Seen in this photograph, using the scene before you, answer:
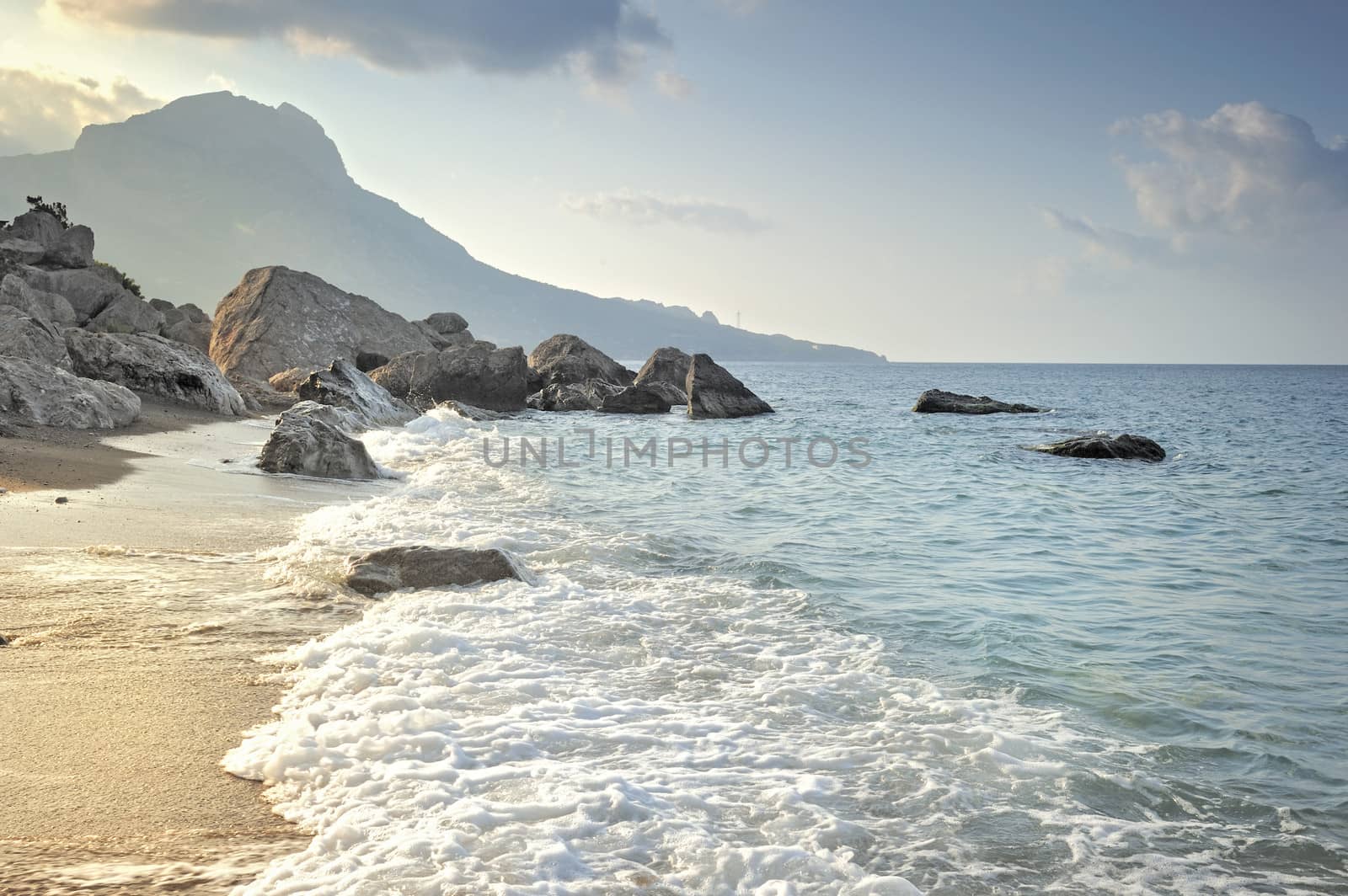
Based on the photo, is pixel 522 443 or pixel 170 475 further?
pixel 522 443

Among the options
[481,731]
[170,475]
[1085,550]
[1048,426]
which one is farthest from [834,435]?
[481,731]

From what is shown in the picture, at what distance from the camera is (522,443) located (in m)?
19.7

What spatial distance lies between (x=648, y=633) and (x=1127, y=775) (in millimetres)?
2956

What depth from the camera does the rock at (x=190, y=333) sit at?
93.2ft

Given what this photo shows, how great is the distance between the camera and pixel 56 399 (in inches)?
501

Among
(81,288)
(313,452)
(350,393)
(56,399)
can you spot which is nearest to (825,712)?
(313,452)

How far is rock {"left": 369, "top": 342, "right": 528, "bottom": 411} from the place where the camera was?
2847cm

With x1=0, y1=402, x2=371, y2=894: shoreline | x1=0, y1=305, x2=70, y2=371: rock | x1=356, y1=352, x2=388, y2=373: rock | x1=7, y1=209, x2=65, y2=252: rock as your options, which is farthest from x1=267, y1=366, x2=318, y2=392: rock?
x1=0, y1=402, x2=371, y2=894: shoreline

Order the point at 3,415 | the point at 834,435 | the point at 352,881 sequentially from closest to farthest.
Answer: the point at 352,881
the point at 3,415
the point at 834,435

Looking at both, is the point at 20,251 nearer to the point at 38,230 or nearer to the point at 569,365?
the point at 38,230

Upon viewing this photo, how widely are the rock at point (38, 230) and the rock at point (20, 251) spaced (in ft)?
1.22

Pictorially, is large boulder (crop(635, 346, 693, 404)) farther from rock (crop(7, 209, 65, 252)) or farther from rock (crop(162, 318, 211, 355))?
rock (crop(7, 209, 65, 252))

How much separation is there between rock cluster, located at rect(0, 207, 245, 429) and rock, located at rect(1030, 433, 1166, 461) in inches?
748

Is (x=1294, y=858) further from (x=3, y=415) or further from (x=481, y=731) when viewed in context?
(x=3, y=415)
